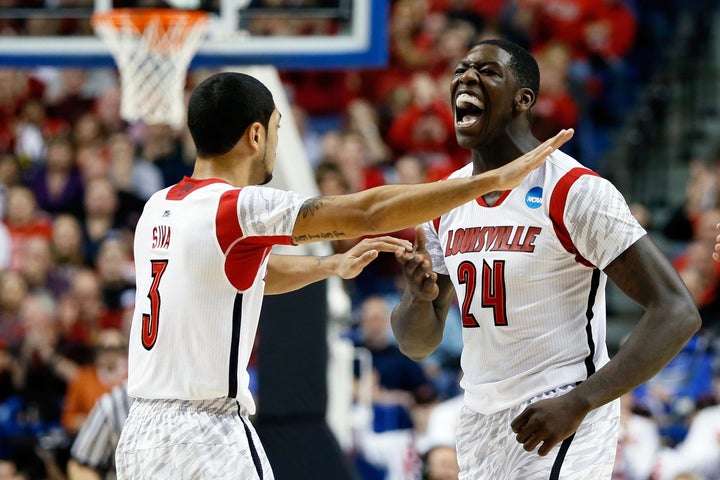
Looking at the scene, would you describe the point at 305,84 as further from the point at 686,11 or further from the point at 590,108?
the point at 686,11

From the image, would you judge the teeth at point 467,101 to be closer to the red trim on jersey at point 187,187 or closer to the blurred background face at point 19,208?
the red trim on jersey at point 187,187

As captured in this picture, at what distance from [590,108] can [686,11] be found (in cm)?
216

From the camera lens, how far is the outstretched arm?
491cm

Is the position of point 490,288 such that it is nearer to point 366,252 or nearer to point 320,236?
point 366,252

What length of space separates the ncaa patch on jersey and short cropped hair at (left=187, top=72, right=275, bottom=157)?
1.04 meters

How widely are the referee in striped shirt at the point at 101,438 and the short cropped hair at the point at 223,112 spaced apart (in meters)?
3.43

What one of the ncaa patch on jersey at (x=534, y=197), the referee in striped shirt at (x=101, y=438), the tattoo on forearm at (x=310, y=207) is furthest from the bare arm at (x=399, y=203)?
the referee in striped shirt at (x=101, y=438)

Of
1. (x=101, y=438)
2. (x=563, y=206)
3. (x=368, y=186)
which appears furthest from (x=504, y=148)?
(x=368, y=186)

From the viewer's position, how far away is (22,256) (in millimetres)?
11039

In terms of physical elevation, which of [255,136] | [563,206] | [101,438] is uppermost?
[255,136]

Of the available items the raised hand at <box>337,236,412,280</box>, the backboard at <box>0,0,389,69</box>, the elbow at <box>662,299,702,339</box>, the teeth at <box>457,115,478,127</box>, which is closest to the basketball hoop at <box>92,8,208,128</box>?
the backboard at <box>0,0,389,69</box>

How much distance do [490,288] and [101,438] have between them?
3864mm

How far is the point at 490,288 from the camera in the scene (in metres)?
4.77

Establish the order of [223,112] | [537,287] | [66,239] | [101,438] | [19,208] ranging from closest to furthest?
1. [223,112]
2. [537,287]
3. [101,438]
4. [66,239]
5. [19,208]
